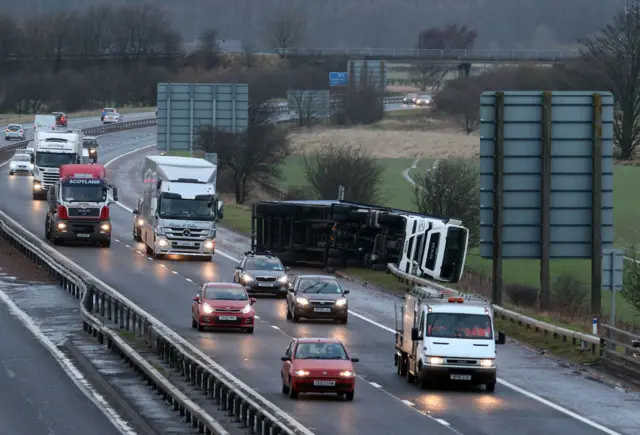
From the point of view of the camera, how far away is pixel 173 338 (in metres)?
34.1

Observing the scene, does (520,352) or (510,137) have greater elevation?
(510,137)

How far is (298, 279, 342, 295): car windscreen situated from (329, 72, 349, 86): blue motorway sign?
13526 cm

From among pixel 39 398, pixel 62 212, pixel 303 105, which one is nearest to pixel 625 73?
pixel 303 105

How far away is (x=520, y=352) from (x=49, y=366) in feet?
40.6

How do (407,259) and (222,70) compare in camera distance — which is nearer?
(407,259)

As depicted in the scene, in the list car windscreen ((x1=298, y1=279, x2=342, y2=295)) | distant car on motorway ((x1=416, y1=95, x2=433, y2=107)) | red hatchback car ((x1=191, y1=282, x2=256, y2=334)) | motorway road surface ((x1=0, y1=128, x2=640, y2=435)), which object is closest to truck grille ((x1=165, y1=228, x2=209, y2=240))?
motorway road surface ((x1=0, y1=128, x2=640, y2=435))

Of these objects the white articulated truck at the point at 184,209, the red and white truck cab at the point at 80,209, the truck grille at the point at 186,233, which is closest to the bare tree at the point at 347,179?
the red and white truck cab at the point at 80,209

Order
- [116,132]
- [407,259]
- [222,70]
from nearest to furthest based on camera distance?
[407,259] < [116,132] < [222,70]

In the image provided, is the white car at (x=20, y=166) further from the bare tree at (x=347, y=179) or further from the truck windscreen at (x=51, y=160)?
the bare tree at (x=347, y=179)

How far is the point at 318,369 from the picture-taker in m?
28.6

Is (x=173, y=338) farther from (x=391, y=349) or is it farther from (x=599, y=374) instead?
(x=599, y=374)

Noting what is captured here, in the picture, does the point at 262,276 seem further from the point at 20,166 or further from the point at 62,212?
the point at 20,166

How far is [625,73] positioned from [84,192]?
68.1 m

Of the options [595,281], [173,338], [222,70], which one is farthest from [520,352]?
[222,70]
